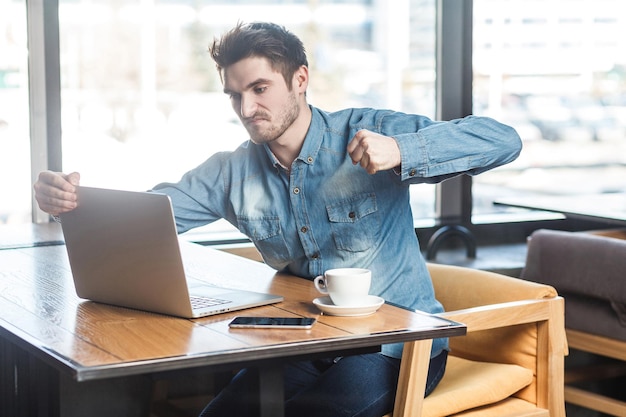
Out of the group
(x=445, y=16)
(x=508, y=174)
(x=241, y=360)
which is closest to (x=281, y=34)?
(x=241, y=360)

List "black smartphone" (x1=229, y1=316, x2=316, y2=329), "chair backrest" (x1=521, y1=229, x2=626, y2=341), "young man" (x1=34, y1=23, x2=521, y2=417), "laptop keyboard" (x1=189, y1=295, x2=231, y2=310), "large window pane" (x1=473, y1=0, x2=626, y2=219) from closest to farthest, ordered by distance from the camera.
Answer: "black smartphone" (x1=229, y1=316, x2=316, y2=329)
"laptop keyboard" (x1=189, y1=295, x2=231, y2=310)
"young man" (x1=34, y1=23, x2=521, y2=417)
"chair backrest" (x1=521, y1=229, x2=626, y2=341)
"large window pane" (x1=473, y1=0, x2=626, y2=219)

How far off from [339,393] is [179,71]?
201 cm

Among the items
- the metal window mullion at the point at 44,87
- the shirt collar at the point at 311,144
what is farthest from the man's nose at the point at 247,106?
the metal window mullion at the point at 44,87

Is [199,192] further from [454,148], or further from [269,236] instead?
[454,148]

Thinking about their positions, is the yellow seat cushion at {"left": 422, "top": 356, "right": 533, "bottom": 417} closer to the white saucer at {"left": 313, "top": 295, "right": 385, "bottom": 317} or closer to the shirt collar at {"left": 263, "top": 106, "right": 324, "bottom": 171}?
the white saucer at {"left": 313, "top": 295, "right": 385, "bottom": 317}

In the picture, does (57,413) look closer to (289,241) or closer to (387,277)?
(289,241)

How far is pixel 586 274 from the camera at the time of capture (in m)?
3.09

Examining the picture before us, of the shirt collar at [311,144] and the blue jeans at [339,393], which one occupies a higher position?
the shirt collar at [311,144]

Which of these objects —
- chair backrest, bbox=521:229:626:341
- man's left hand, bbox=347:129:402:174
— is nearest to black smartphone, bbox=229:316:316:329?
man's left hand, bbox=347:129:402:174

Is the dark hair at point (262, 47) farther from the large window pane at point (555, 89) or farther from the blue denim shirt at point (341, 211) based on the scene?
the large window pane at point (555, 89)

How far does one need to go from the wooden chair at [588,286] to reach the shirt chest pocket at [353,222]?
1019mm

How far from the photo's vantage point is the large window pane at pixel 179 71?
3.63 metres

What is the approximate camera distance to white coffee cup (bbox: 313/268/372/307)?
73.2 inches

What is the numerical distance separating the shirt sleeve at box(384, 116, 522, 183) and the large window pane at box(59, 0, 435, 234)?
1638mm
